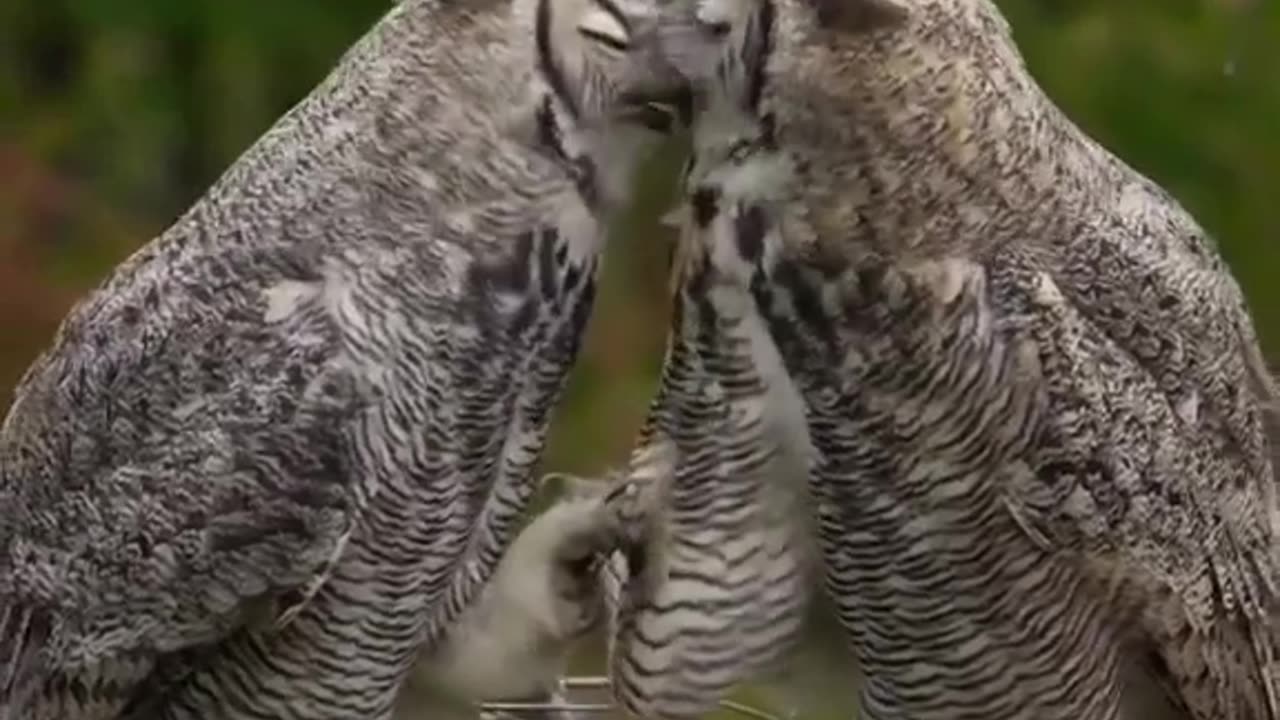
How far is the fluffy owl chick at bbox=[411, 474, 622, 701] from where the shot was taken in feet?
4.62

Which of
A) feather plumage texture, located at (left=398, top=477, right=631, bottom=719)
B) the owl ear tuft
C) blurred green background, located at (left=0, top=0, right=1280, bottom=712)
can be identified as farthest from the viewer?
blurred green background, located at (left=0, top=0, right=1280, bottom=712)

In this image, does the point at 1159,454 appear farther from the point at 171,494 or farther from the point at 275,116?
the point at 275,116

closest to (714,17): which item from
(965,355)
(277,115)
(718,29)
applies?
(718,29)

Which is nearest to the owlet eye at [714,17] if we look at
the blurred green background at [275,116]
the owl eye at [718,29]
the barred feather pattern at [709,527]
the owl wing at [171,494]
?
the owl eye at [718,29]

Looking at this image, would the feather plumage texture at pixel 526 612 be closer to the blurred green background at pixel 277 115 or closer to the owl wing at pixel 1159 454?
the owl wing at pixel 1159 454

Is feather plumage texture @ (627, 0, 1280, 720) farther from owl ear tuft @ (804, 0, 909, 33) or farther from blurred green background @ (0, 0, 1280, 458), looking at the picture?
blurred green background @ (0, 0, 1280, 458)

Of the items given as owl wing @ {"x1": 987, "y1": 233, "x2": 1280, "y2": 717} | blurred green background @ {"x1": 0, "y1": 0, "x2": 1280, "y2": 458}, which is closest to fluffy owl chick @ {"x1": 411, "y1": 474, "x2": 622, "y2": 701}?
owl wing @ {"x1": 987, "y1": 233, "x2": 1280, "y2": 717}

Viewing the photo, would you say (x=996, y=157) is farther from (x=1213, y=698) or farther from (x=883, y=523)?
(x=1213, y=698)

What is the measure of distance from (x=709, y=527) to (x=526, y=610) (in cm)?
12

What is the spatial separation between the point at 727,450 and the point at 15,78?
2.05 metres

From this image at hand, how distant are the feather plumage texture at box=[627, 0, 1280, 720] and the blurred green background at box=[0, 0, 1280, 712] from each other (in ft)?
3.32

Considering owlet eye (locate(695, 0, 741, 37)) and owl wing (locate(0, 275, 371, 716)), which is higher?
owlet eye (locate(695, 0, 741, 37))

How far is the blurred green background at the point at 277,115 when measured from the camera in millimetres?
2625

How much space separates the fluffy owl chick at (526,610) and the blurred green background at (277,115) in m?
0.91
